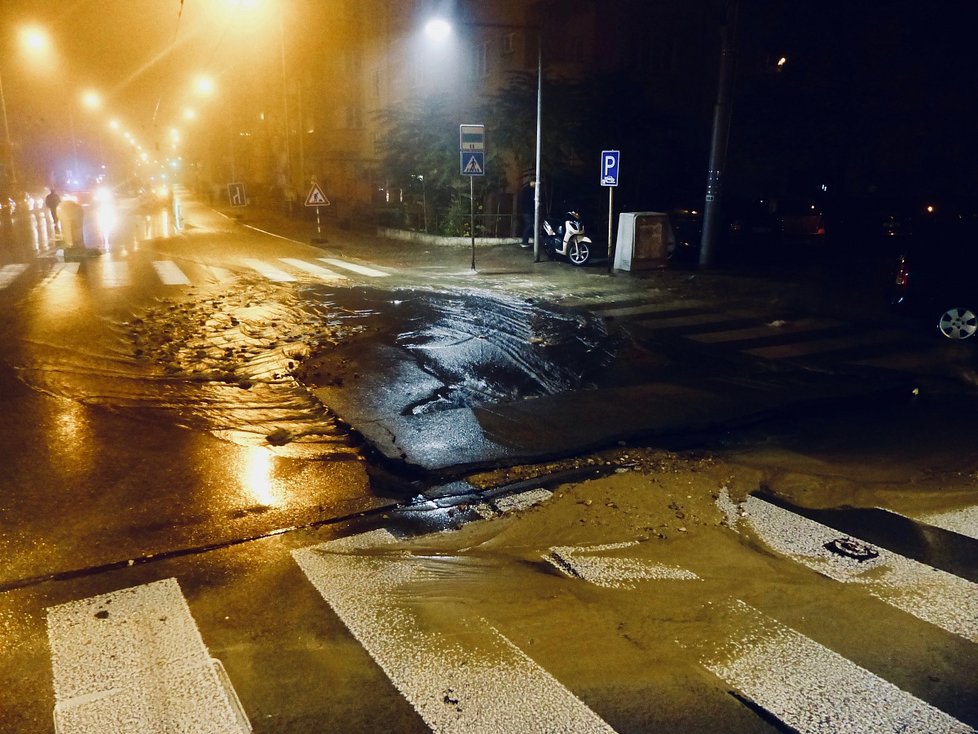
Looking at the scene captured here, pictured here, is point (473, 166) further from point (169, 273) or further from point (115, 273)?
point (115, 273)

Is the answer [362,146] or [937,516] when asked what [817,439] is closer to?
[937,516]

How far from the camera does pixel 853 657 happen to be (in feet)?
12.1

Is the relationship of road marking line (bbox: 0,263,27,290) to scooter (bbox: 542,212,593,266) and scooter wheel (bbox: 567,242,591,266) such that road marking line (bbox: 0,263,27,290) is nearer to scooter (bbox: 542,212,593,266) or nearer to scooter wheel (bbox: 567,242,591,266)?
scooter (bbox: 542,212,593,266)

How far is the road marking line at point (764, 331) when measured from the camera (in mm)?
11195

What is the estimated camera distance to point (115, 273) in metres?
17.2

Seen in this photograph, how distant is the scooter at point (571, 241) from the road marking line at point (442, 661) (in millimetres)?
15178

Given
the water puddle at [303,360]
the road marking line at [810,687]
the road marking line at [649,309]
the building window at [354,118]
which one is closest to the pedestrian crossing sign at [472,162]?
the water puddle at [303,360]

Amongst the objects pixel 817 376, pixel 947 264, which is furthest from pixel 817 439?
pixel 947 264

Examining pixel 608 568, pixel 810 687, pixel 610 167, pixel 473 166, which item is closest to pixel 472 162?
pixel 473 166

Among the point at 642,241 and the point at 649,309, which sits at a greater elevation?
the point at 642,241

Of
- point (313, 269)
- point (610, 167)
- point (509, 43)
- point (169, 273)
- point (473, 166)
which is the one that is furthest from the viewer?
point (509, 43)

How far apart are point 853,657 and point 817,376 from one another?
6062 mm

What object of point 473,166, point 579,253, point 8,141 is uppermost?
point 8,141

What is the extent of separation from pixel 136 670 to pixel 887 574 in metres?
4.33
